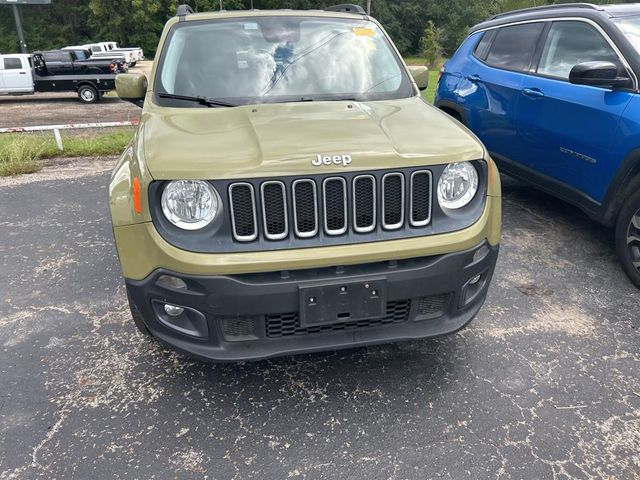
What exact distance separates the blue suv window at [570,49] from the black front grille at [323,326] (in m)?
2.81

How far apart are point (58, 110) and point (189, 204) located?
15354mm

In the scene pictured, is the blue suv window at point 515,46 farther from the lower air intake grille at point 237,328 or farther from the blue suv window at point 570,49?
the lower air intake grille at point 237,328

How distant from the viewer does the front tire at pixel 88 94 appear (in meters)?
17.0

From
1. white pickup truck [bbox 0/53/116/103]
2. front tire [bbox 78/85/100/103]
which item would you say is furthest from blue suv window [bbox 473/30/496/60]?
front tire [bbox 78/85/100/103]

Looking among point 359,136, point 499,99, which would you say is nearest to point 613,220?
point 499,99

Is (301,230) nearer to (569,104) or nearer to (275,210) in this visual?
(275,210)

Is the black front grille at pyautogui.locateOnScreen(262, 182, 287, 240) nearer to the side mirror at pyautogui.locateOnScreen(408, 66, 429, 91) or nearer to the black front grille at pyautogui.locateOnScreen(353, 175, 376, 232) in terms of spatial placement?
the black front grille at pyautogui.locateOnScreen(353, 175, 376, 232)

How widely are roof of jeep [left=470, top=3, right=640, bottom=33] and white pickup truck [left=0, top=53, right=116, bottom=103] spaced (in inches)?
578

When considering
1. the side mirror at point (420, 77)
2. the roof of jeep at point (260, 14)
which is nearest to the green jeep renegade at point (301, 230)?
the side mirror at point (420, 77)

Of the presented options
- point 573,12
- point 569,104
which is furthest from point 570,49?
point 569,104

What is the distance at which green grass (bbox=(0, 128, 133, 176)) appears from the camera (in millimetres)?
7035

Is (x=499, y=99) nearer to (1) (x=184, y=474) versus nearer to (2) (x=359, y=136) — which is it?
(2) (x=359, y=136)

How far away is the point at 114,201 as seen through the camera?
2607 millimetres

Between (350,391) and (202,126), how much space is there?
5.37 ft
